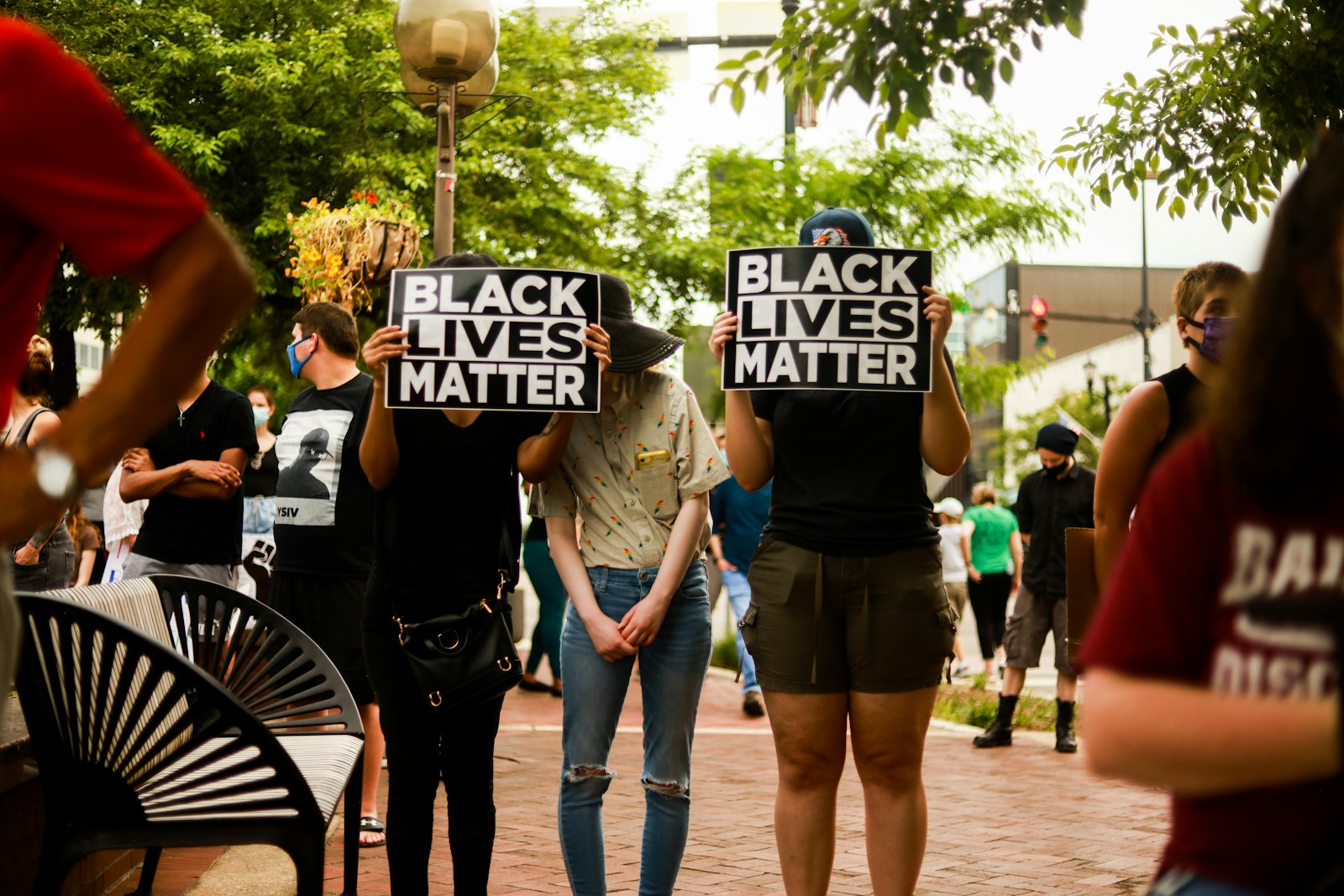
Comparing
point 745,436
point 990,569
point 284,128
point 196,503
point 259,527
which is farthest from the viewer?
point 284,128

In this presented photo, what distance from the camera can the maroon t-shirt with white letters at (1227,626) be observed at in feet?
4.70

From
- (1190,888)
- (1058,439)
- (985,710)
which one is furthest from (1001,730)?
(1190,888)

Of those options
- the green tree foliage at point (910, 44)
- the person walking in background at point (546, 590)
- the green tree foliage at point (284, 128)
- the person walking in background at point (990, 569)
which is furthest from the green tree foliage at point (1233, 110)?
the green tree foliage at point (284, 128)

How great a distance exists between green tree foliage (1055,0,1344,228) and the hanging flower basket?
138 inches

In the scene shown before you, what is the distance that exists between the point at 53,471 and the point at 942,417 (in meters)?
2.68

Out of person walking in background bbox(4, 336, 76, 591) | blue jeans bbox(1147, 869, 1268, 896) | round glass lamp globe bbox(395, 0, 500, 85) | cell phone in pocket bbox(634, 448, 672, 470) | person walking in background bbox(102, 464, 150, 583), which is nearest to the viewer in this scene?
blue jeans bbox(1147, 869, 1268, 896)

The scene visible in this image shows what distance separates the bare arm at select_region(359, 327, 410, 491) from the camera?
399cm

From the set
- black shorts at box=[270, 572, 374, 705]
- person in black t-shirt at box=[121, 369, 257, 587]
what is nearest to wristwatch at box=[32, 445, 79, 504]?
black shorts at box=[270, 572, 374, 705]

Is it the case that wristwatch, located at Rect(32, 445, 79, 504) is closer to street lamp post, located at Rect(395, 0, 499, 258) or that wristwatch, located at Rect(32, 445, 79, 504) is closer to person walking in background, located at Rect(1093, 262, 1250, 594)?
person walking in background, located at Rect(1093, 262, 1250, 594)

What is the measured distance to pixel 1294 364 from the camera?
146 cm

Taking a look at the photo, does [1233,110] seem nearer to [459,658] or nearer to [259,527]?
[459,658]

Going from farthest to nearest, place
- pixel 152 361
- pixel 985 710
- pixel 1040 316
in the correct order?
pixel 1040 316 < pixel 985 710 < pixel 152 361

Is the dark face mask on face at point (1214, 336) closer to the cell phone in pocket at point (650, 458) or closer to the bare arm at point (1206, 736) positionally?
the cell phone in pocket at point (650, 458)

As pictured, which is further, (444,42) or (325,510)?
(444,42)
